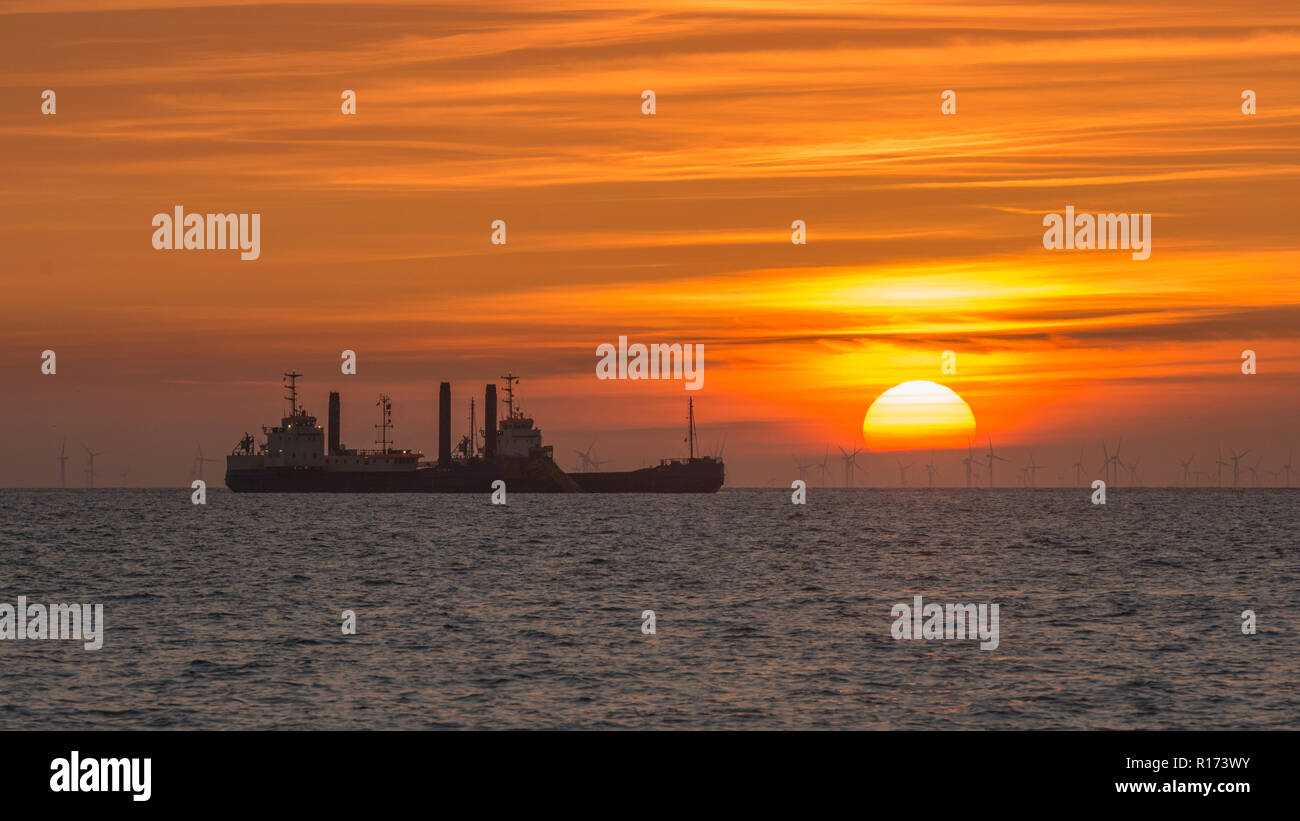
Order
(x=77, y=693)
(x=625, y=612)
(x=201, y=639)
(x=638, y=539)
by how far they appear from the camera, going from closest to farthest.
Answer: (x=77, y=693) → (x=201, y=639) → (x=625, y=612) → (x=638, y=539)

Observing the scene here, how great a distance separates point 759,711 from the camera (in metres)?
34.1

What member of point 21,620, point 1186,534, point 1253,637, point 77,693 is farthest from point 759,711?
point 1186,534

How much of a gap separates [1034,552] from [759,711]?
83420 millimetres

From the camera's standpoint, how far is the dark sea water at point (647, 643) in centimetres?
3434

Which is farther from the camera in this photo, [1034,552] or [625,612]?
[1034,552]

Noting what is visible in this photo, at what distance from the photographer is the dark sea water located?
1352 inches

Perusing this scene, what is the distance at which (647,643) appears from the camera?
47.7 m

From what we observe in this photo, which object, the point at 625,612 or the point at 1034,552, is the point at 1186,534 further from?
the point at 625,612

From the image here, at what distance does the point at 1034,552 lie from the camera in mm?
112312
